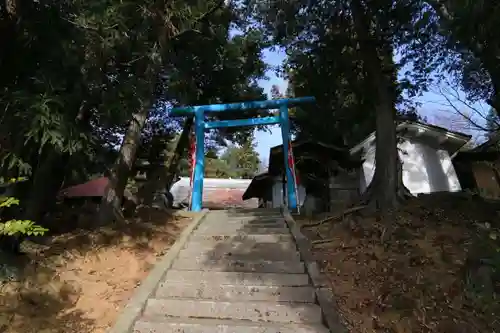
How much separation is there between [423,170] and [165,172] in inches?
392

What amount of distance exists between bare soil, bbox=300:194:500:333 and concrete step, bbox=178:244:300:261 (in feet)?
1.64

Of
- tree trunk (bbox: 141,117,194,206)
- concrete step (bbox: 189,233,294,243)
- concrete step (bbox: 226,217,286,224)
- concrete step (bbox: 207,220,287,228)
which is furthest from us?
tree trunk (bbox: 141,117,194,206)

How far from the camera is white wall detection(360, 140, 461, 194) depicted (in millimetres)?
14766

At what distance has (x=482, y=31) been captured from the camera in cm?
547

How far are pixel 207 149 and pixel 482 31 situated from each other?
13561mm

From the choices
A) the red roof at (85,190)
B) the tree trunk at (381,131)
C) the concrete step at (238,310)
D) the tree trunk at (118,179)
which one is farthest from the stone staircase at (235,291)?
the red roof at (85,190)

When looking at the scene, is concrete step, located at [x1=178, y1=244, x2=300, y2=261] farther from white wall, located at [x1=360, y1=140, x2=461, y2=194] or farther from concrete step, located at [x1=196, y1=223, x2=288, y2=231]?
white wall, located at [x1=360, y1=140, x2=461, y2=194]

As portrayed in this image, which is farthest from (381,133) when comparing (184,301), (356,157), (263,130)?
(263,130)

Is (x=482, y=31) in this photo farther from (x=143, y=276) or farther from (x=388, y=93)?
(x=143, y=276)

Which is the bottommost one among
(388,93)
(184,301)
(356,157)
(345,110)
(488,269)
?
(184,301)

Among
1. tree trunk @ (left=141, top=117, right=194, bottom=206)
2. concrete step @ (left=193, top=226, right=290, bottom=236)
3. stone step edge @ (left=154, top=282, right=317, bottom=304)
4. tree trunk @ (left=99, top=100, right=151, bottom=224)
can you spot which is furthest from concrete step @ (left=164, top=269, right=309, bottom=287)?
tree trunk @ (left=141, top=117, right=194, bottom=206)

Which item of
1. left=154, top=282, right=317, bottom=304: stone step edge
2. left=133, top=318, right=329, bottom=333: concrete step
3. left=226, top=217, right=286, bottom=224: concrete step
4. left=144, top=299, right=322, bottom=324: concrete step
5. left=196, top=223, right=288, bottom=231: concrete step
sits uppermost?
left=226, top=217, right=286, bottom=224: concrete step

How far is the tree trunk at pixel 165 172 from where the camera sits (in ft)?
43.1

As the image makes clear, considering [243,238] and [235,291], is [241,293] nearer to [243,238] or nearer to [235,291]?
[235,291]
